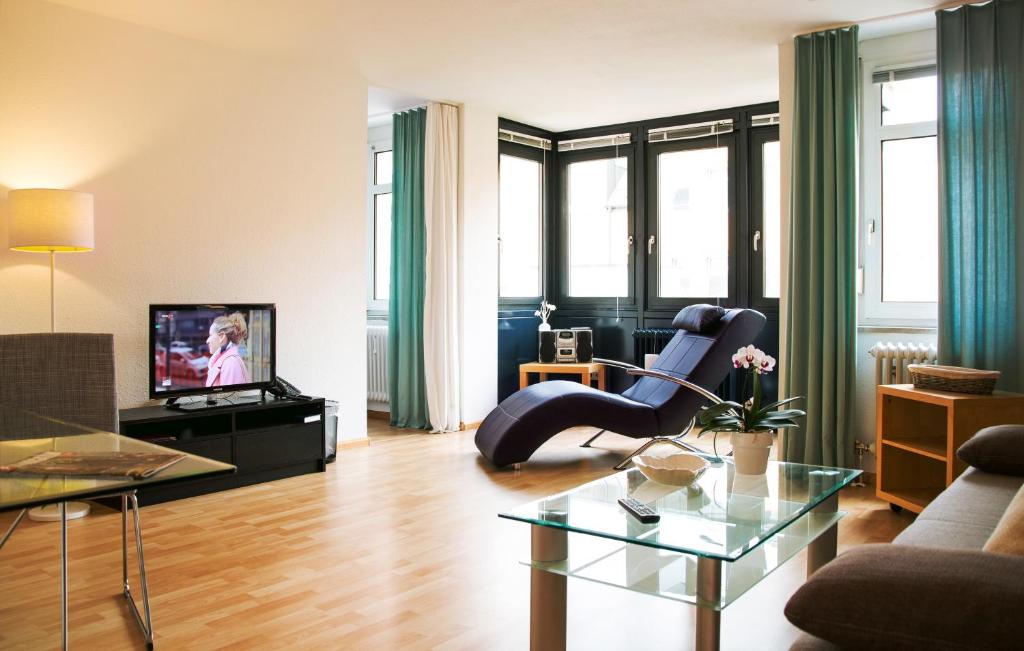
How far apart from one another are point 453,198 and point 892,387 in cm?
342

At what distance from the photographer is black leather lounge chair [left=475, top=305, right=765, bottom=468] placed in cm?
454

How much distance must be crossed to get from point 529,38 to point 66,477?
3.71 m

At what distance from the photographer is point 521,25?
4441mm

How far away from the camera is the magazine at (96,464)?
1688 mm

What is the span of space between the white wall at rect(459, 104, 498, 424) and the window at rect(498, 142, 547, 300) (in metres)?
0.33

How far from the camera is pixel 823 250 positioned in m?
4.46

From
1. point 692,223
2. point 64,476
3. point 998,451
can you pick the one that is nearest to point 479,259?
point 692,223

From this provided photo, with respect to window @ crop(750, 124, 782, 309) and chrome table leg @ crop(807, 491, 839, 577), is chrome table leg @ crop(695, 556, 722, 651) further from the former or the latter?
window @ crop(750, 124, 782, 309)

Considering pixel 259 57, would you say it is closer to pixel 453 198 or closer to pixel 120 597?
pixel 453 198

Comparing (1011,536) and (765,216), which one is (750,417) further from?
(765,216)

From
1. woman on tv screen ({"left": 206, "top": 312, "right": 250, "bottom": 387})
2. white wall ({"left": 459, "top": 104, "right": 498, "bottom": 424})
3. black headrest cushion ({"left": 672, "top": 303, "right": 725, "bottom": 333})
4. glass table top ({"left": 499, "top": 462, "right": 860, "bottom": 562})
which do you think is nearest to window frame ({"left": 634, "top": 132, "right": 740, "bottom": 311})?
white wall ({"left": 459, "top": 104, "right": 498, "bottom": 424})

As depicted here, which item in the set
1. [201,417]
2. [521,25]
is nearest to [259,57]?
[521,25]

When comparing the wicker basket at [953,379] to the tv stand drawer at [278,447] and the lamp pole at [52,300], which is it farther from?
the lamp pole at [52,300]

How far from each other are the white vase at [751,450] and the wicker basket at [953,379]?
4.59ft
